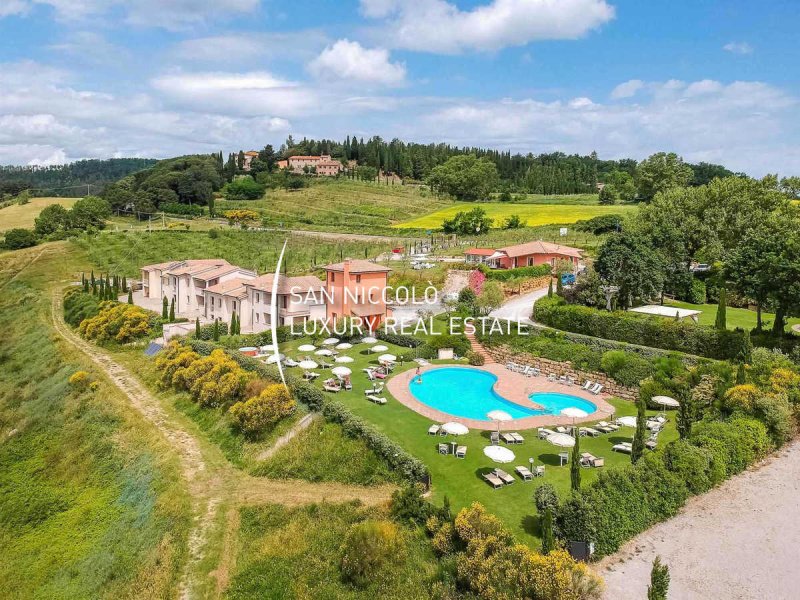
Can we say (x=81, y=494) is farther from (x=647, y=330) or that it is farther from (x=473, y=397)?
(x=647, y=330)

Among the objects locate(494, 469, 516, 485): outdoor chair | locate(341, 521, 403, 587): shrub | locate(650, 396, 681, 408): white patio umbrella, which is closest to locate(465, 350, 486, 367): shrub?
locate(650, 396, 681, 408): white patio umbrella

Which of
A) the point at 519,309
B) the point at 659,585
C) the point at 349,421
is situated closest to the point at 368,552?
the point at 349,421

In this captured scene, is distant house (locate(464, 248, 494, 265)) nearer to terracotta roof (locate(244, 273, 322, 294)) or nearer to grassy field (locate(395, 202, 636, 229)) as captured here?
terracotta roof (locate(244, 273, 322, 294))

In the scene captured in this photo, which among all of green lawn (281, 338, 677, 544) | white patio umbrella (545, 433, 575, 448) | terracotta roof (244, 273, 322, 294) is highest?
terracotta roof (244, 273, 322, 294)

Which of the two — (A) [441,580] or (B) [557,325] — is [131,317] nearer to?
(B) [557,325]

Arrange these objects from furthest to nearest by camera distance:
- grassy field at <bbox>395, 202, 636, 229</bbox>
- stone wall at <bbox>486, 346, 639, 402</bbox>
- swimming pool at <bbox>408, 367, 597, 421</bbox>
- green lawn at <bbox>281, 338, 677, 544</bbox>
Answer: grassy field at <bbox>395, 202, 636, 229</bbox> → stone wall at <bbox>486, 346, 639, 402</bbox> → swimming pool at <bbox>408, 367, 597, 421</bbox> → green lawn at <bbox>281, 338, 677, 544</bbox>

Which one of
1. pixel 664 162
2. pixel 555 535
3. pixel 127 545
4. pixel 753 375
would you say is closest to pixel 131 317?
pixel 127 545
